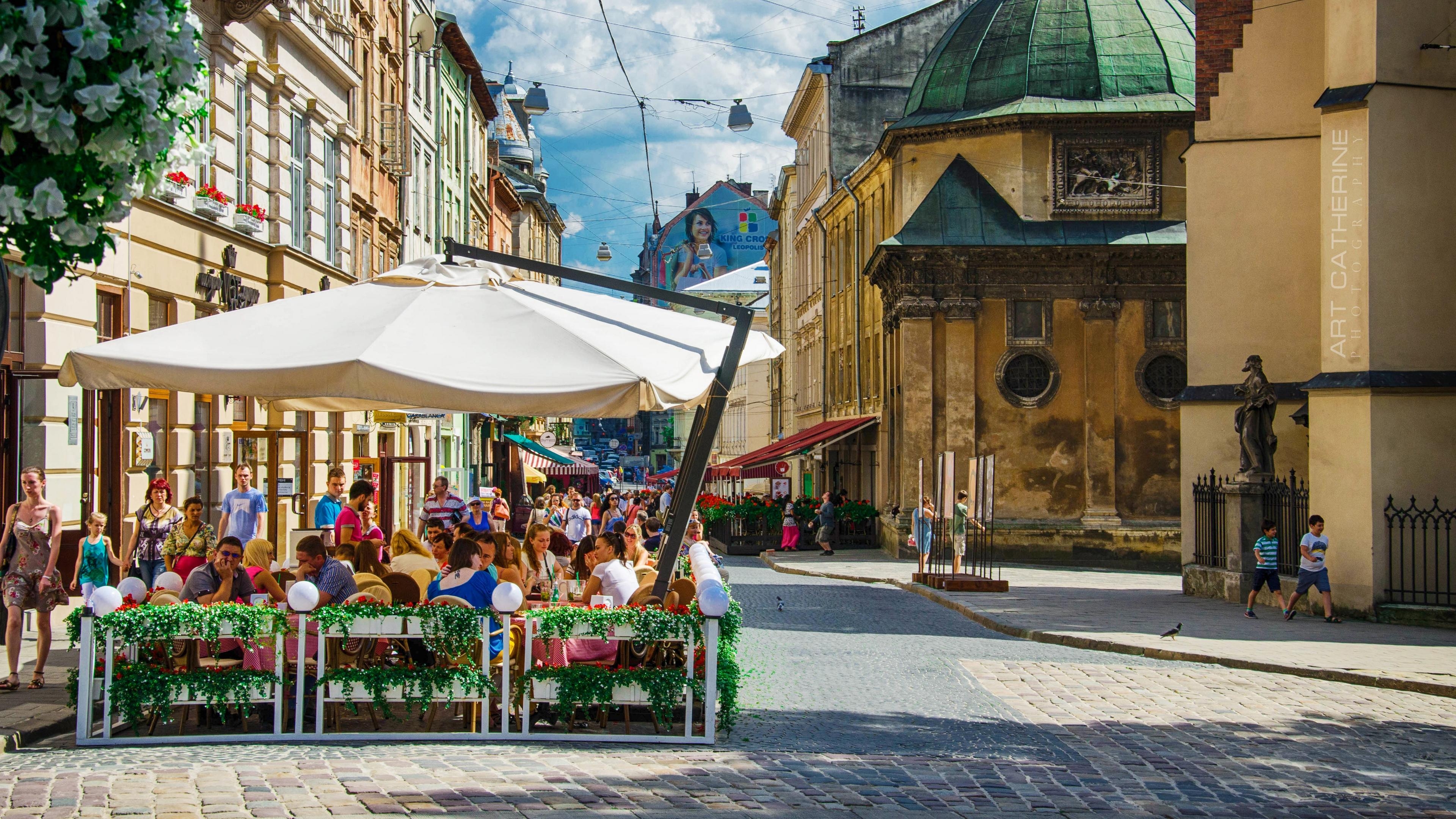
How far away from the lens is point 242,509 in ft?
49.9

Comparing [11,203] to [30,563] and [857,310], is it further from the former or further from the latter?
[857,310]

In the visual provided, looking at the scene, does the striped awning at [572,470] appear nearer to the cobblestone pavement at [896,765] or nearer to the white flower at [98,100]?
the cobblestone pavement at [896,765]

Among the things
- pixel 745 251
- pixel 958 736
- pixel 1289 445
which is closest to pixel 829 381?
pixel 1289 445

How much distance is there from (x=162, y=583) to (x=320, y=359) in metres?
1.98

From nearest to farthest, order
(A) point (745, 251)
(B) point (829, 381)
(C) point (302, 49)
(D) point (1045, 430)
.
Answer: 1. (C) point (302, 49)
2. (D) point (1045, 430)
3. (B) point (829, 381)
4. (A) point (745, 251)

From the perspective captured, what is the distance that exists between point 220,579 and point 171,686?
3.84 feet

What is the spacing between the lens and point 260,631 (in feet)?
28.9

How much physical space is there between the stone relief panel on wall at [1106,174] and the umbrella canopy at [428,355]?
26.8 metres

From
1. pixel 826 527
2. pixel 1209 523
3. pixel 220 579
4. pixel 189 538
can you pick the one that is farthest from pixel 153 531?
pixel 826 527

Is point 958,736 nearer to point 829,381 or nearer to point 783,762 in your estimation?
point 783,762

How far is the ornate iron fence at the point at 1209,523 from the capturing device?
22688mm

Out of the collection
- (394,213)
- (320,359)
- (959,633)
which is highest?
(394,213)

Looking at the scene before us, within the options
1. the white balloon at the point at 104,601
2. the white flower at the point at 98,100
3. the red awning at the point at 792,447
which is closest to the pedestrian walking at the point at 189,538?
the white balloon at the point at 104,601

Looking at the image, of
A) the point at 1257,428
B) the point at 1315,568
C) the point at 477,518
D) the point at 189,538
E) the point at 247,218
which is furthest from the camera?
the point at 1257,428
